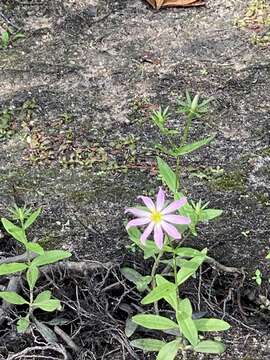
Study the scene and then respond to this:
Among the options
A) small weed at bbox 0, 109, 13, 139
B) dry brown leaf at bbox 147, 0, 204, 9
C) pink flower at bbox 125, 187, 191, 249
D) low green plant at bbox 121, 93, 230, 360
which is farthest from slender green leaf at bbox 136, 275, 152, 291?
dry brown leaf at bbox 147, 0, 204, 9

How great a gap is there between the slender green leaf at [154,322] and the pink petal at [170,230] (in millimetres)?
332

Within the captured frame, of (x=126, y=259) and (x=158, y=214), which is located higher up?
(x=158, y=214)

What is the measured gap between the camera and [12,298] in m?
2.36

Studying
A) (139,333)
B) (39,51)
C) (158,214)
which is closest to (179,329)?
(139,333)

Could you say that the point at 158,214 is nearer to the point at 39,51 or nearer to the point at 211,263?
the point at 211,263

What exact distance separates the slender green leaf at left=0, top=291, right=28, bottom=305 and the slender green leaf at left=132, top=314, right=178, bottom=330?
37cm

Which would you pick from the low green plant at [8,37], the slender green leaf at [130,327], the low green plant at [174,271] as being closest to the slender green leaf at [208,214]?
the low green plant at [174,271]

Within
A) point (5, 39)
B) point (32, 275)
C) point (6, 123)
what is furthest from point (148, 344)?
point (5, 39)

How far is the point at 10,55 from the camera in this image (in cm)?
363

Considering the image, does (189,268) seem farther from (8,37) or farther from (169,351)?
(8,37)

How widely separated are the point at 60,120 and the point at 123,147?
1.07ft

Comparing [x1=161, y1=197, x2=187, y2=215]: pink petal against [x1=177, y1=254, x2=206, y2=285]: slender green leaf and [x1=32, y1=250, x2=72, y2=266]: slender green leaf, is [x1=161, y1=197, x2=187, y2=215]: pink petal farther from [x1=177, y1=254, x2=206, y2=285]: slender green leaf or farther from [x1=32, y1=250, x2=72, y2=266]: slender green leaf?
[x1=32, y1=250, x2=72, y2=266]: slender green leaf

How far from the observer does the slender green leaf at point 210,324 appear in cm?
225

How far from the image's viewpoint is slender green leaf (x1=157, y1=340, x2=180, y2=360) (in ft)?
7.29
